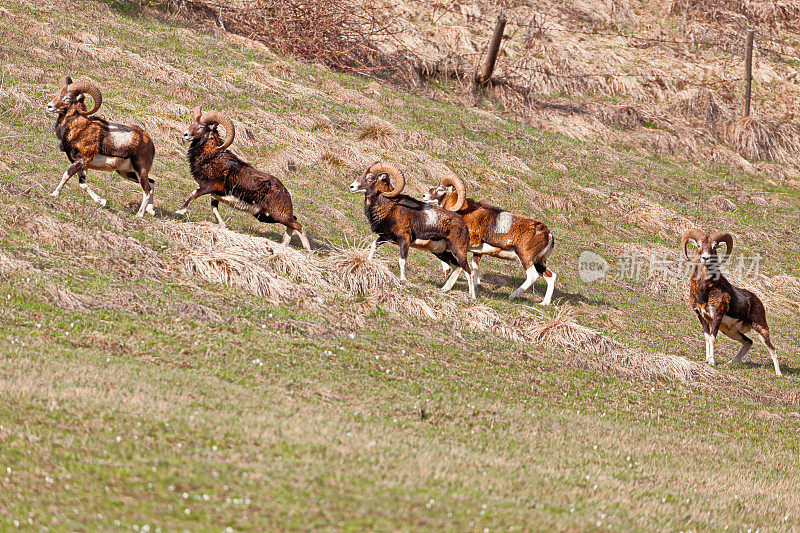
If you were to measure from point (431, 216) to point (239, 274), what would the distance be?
429 cm

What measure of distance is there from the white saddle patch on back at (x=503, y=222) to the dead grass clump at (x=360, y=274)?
10.0 ft

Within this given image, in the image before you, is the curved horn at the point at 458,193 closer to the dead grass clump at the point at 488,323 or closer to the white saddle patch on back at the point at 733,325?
the dead grass clump at the point at 488,323

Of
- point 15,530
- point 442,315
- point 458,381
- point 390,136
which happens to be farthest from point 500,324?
point 390,136

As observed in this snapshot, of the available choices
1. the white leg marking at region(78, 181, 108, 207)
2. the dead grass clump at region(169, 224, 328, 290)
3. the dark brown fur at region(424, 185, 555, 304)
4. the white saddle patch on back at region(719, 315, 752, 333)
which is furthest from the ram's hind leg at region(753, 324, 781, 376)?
the white leg marking at region(78, 181, 108, 207)

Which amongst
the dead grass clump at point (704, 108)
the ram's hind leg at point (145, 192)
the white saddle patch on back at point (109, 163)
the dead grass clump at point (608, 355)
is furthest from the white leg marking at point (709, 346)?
the dead grass clump at point (704, 108)

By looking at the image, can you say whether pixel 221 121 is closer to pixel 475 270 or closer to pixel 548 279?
pixel 475 270

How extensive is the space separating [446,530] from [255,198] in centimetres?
1029

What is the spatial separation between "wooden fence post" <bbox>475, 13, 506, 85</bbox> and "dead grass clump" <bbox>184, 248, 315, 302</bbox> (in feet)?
74.2

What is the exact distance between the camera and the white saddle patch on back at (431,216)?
1662 cm

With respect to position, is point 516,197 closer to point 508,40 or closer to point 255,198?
point 255,198

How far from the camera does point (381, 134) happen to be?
25.9 m

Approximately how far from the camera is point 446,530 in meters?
7.34

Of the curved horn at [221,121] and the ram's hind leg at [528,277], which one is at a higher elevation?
the curved horn at [221,121]

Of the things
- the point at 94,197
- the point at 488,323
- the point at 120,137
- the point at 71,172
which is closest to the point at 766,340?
the point at 488,323
